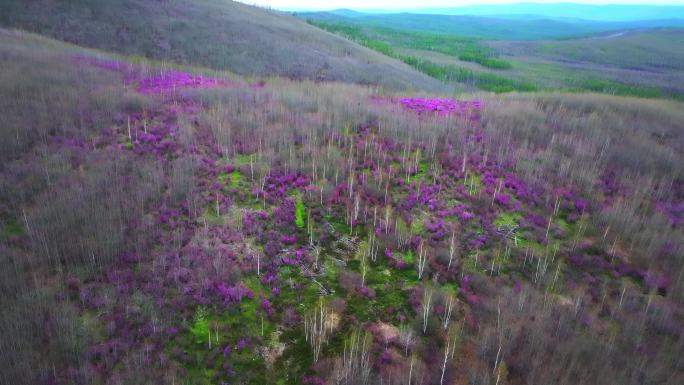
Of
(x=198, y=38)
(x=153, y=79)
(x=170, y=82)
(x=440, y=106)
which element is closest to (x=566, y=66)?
(x=198, y=38)

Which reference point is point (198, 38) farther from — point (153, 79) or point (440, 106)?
point (440, 106)

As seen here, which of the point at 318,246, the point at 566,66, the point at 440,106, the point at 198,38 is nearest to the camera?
the point at 318,246

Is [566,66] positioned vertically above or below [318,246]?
above

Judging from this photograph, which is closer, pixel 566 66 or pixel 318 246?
pixel 318 246

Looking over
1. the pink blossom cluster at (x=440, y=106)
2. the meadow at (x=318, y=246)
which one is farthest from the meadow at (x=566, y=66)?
the meadow at (x=318, y=246)

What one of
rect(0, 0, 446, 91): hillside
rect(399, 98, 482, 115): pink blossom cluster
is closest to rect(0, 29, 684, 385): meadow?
rect(399, 98, 482, 115): pink blossom cluster

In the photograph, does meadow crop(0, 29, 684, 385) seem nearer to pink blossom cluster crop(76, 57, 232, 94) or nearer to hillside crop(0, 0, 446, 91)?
pink blossom cluster crop(76, 57, 232, 94)

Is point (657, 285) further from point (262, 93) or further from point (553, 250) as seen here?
point (262, 93)
